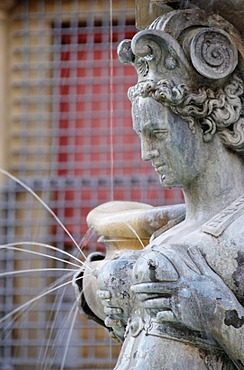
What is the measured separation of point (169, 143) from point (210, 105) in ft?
0.36

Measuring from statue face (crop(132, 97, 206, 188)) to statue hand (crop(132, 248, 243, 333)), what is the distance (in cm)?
22

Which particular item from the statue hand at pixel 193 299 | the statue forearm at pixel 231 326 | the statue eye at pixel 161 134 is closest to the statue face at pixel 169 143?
the statue eye at pixel 161 134

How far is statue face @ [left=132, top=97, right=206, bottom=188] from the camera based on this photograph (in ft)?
8.66

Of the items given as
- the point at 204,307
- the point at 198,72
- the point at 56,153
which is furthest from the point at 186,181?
the point at 56,153

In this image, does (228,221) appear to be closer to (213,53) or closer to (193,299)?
(193,299)

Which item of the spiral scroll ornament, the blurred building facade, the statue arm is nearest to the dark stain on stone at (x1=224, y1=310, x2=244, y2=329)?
the statue arm

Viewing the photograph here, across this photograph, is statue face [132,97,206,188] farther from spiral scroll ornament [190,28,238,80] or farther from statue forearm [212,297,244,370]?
statue forearm [212,297,244,370]

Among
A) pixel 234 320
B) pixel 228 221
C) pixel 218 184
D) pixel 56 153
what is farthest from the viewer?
pixel 56 153

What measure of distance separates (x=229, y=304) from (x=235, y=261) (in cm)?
9

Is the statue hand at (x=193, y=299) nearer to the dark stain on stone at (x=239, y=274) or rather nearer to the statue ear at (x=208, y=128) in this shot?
the dark stain on stone at (x=239, y=274)

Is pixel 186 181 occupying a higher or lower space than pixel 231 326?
higher

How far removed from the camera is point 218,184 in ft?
8.73

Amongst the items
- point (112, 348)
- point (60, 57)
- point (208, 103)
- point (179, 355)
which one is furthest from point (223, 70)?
point (60, 57)

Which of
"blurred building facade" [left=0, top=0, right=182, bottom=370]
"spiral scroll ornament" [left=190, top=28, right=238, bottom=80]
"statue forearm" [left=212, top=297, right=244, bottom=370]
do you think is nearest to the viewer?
"statue forearm" [left=212, top=297, right=244, bottom=370]
